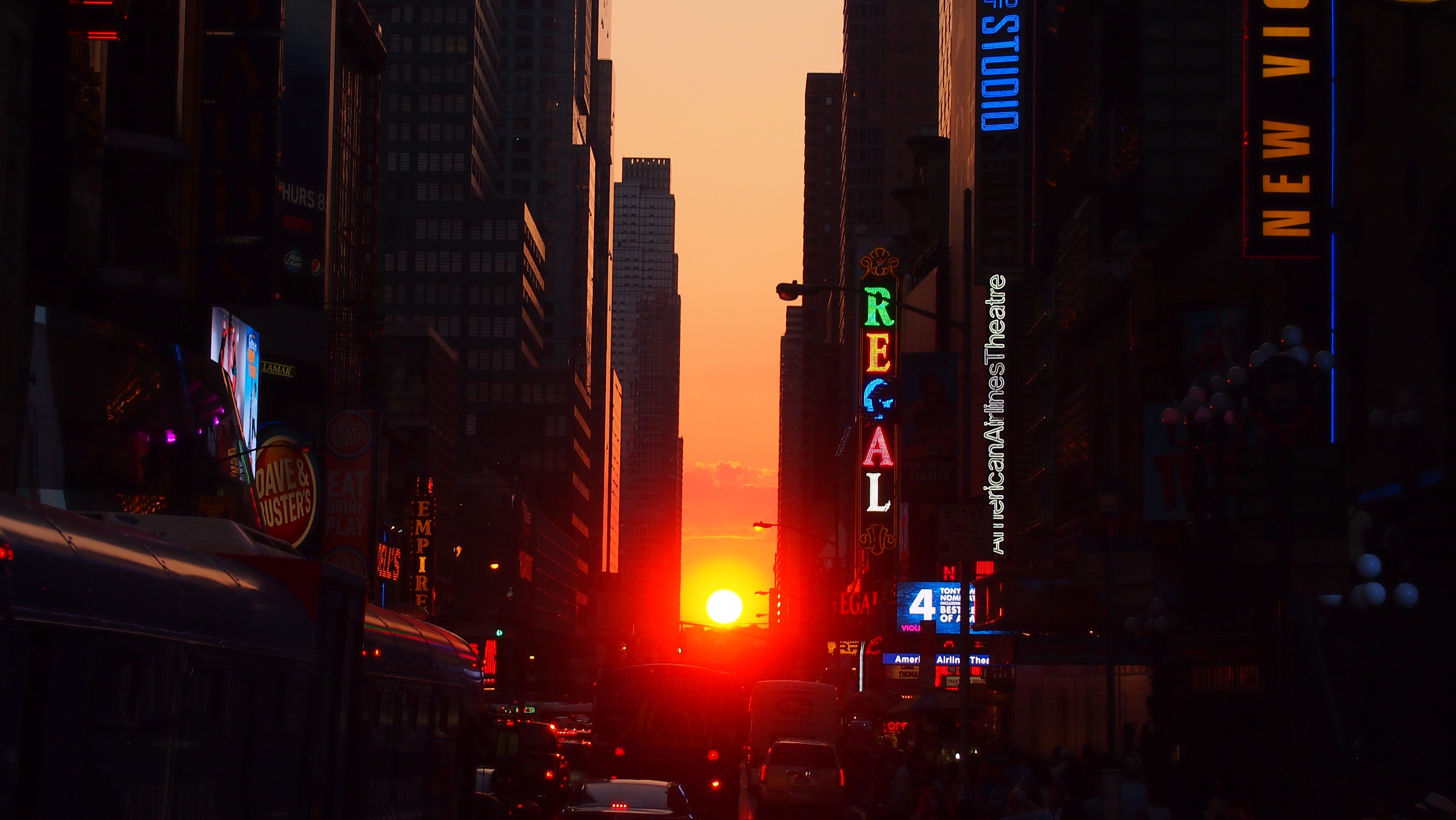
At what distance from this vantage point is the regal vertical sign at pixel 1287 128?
2252 cm

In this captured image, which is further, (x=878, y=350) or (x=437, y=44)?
(x=437, y=44)

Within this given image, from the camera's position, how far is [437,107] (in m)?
193

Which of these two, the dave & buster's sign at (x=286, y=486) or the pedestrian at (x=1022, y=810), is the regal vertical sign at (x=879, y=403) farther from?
the pedestrian at (x=1022, y=810)

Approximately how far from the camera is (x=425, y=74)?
192m

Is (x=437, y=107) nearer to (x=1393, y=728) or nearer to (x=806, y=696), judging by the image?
(x=806, y=696)

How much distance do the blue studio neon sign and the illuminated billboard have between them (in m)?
23.9

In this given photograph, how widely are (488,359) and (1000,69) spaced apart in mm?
151135

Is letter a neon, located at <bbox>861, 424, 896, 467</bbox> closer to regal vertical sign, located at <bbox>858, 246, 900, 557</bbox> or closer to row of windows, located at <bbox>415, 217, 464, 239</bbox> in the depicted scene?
regal vertical sign, located at <bbox>858, 246, 900, 557</bbox>

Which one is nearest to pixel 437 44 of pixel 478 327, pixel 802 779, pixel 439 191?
pixel 439 191

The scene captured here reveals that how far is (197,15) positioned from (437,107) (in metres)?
164

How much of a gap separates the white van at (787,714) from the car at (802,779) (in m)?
15.3

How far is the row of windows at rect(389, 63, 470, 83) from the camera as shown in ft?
629

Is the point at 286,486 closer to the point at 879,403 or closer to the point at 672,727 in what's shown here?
the point at 672,727

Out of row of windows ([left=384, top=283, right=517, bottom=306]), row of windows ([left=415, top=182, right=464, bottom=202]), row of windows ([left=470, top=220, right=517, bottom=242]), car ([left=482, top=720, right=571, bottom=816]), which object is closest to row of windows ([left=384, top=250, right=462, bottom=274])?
row of windows ([left=384, top=283, right=517, bottom=306])
